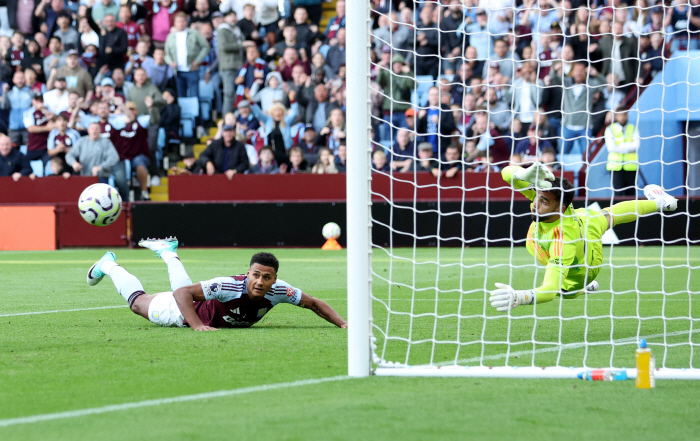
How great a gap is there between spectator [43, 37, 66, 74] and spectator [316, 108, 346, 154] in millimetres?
6071

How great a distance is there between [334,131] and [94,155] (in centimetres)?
477

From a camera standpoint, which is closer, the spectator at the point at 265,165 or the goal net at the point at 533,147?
the goal net at the point at 533,147

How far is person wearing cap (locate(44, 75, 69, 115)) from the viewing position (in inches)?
764

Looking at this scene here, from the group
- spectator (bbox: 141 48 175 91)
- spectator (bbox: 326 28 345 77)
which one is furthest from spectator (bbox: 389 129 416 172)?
spectator (bbox: 141 48 175 91)

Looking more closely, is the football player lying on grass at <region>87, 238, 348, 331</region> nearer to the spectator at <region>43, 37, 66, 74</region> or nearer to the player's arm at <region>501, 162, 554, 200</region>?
the player's arm at <region>501, 162, 554, 200</region>

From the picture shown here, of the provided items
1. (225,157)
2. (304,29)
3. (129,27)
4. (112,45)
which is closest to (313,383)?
(225,157)

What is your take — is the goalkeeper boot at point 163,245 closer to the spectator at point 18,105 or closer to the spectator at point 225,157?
the spectator at point 225,157

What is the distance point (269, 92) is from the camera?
18.9 metres

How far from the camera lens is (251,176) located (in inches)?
718

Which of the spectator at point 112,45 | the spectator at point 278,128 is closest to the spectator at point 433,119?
the spectator at point 278,128

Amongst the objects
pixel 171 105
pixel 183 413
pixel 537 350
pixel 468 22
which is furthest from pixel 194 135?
pixel 183 413

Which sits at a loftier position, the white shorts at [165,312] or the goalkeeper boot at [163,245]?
the goalkeeper boot at [163,245]

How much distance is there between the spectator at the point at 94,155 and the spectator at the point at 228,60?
8.23ft

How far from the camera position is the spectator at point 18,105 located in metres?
19.6
